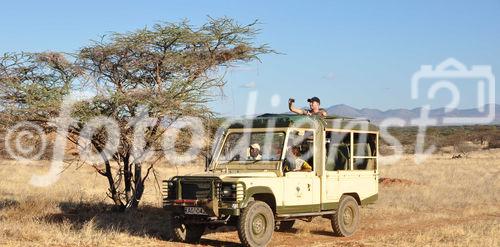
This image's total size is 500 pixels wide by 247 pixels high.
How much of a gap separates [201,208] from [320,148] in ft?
9.99

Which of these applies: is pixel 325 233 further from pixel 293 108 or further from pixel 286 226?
pixel 293 108

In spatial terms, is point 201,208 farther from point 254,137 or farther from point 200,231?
point 254,137

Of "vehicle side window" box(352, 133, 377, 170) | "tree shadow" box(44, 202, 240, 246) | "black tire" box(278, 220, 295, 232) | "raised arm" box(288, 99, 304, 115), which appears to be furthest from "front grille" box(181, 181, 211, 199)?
"vehicle side window" box(352, 133, 377, 170)

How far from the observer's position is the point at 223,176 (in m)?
11.4

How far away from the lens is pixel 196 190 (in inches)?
Result: 455

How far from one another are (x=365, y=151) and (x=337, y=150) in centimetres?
100

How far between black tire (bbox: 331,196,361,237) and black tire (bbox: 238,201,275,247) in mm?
2408

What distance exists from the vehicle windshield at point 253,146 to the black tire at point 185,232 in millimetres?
1425

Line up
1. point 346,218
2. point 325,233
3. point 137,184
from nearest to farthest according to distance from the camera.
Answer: point 346,218 → point 325,233 → point 137,184

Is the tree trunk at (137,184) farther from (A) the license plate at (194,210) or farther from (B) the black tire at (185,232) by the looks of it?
(A) the license plate at (194,210)

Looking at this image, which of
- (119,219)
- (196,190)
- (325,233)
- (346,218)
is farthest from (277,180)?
(119,219)

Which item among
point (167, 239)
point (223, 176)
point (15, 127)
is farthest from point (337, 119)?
point (15, 127)

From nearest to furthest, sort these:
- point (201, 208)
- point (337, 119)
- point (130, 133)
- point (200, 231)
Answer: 1. point (201, 208)
2. point (200, 231)
3. point (337, 119)
4. point (130, 133)

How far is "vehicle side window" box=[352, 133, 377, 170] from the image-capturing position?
14.6 metres
